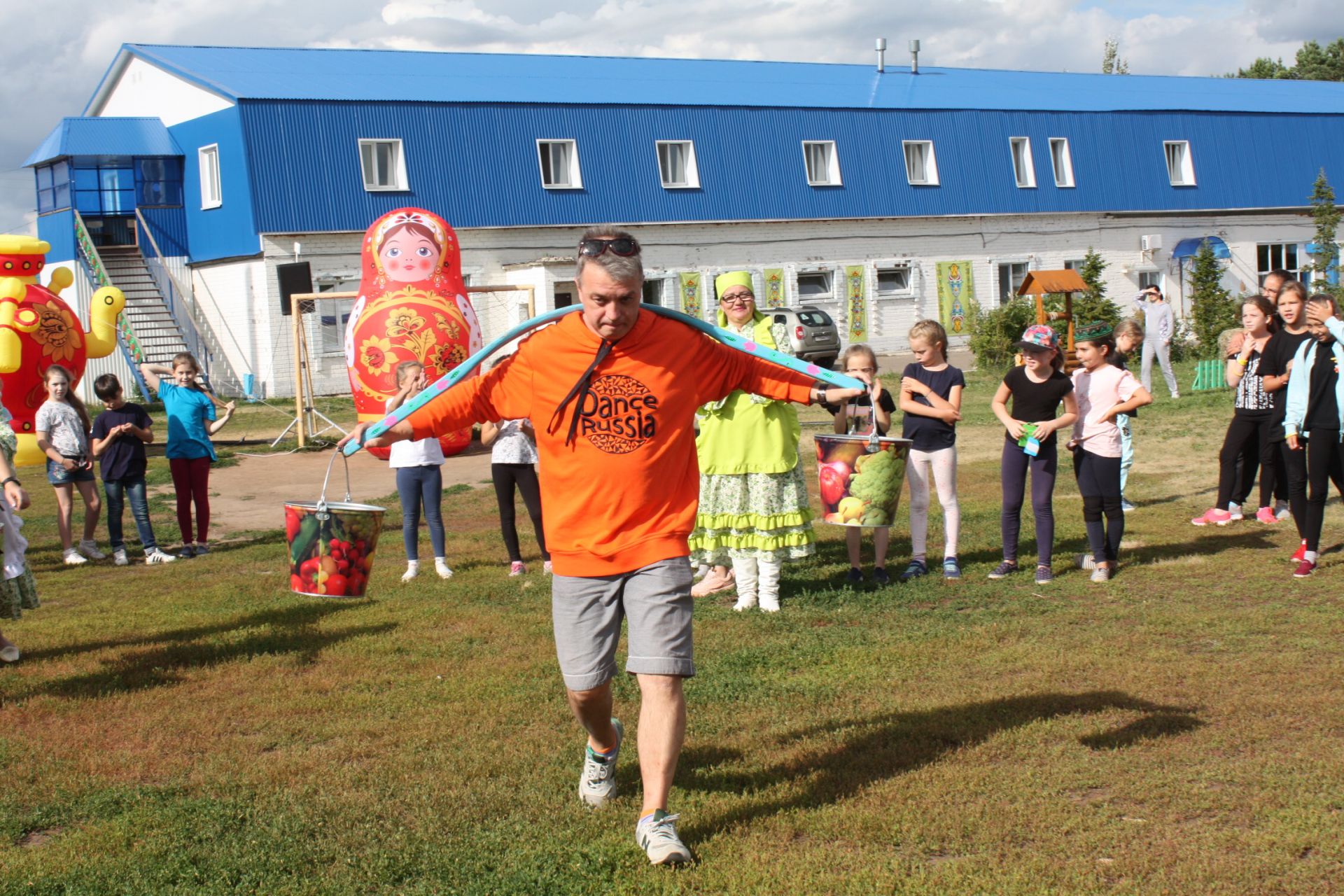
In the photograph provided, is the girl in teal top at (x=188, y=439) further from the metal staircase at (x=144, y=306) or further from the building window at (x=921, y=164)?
the building window at (x=921, y=164)

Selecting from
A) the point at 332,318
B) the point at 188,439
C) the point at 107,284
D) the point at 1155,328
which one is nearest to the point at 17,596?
the point at 188,439

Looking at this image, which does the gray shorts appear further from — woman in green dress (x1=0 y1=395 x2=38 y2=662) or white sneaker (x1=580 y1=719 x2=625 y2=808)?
woman in green dress (x1=0 y1=395 x2=38 y2=662)

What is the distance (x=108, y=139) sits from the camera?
31.5 m

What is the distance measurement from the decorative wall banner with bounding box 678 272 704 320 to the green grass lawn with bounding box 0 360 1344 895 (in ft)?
81.9

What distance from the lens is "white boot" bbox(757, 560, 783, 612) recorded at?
26.6ft

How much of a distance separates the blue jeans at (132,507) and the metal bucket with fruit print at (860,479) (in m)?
6.63

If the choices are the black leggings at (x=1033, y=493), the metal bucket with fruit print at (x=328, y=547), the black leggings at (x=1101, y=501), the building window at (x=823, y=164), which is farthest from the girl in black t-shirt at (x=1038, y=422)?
the building window at (x=823, y=164)

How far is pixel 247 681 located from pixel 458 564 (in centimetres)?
350

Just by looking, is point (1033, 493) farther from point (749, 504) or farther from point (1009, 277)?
point (1009, 277)

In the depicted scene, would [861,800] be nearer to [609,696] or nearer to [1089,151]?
[609,696]

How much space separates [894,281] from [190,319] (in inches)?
740

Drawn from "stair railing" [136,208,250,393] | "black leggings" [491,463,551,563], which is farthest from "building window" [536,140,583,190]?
"black leggings" [491,463,551,563]

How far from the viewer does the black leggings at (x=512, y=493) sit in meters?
9.70

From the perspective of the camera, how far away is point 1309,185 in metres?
40.7
